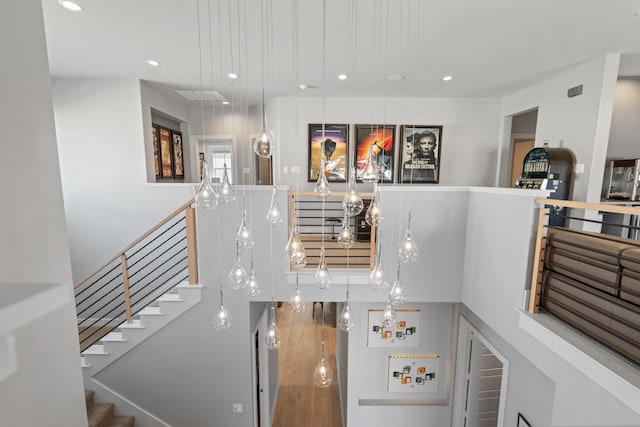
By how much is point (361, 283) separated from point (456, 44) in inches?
122

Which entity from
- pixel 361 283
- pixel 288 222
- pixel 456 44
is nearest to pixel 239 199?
pixel 288 222

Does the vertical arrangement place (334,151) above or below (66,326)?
above

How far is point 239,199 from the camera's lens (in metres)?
3.40

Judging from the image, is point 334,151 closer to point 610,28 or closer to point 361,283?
point 361,283

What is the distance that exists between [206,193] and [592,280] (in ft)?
9.61

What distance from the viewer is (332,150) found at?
18.2 feet

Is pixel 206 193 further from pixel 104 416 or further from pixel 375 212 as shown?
pixel 104 416

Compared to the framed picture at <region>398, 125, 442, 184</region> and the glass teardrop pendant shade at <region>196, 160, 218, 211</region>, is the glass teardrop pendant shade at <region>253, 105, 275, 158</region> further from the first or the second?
the framed picture at <region>398, 125, 442, 184</region>

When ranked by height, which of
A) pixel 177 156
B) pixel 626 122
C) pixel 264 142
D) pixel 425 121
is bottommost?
pixel 264 142

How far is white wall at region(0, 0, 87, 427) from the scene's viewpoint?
44.6 inches

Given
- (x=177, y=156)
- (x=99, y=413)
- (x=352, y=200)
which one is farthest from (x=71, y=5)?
(x=99, y=413)

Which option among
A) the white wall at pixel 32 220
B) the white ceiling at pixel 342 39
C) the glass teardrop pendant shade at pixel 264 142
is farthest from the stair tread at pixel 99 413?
the white ceiling at pixel 342 39

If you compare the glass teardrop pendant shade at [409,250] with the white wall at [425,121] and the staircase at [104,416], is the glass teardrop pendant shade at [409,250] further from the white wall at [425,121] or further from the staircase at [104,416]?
the staircase at [104,416]

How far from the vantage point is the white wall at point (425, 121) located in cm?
542
